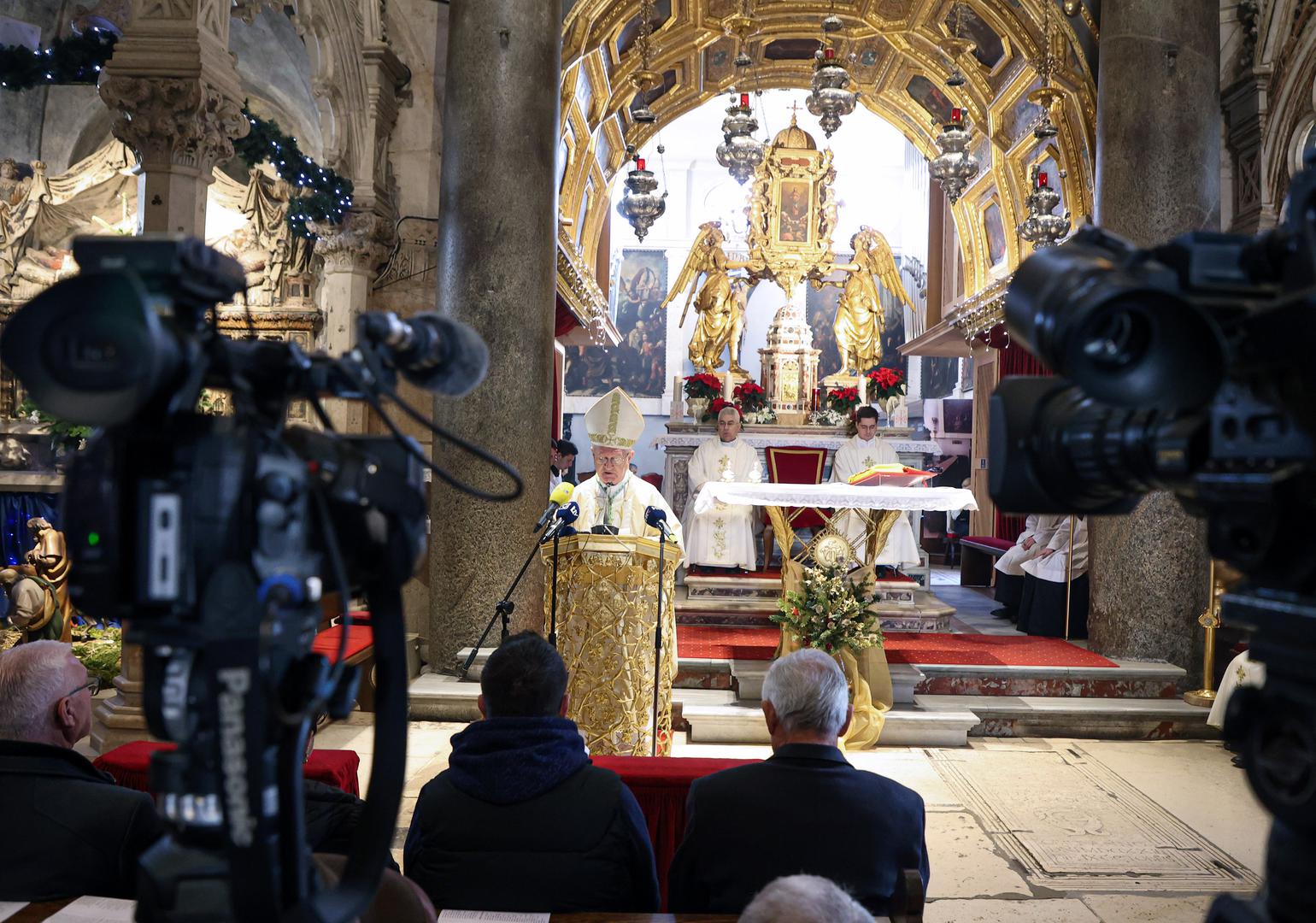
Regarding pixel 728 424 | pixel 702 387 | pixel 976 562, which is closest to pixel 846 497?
pixel 728 424

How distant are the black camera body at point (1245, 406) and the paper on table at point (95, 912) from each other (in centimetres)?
157

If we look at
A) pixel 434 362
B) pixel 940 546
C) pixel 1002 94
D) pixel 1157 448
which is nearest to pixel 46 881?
pixel 434 362

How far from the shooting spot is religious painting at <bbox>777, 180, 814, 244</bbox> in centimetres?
1405

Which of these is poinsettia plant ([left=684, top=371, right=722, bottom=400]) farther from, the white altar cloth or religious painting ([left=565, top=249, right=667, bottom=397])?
religious painting ([left=565, top=249, right=667, bottom=397])

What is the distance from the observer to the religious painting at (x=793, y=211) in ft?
46.1

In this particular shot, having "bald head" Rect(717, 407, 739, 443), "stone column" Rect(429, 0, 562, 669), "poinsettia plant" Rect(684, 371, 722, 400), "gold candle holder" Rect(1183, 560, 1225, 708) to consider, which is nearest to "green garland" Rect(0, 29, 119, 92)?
"stone column" Rect(429, 0, 562, 669)

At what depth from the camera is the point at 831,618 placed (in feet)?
20.0

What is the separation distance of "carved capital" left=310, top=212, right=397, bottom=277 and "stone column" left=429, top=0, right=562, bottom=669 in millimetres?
1119

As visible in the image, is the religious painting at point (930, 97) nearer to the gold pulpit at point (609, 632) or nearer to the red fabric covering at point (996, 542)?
the red fabric covering at point (996, 542)

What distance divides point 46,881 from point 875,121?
78.8 feet

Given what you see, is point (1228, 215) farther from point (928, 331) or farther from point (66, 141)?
point (66, 141)

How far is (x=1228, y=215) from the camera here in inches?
338

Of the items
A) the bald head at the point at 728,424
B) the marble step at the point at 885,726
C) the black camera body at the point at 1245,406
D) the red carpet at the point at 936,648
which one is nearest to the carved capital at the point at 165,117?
the marble step at the point at 885,726

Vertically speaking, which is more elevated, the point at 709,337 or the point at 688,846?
the point at 709,337
